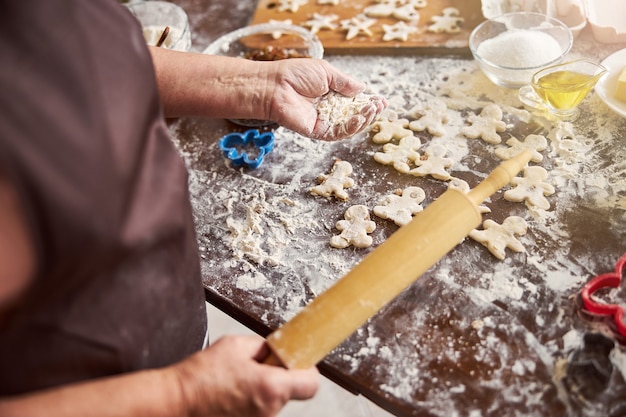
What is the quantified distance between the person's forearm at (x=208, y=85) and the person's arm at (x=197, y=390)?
1.93 ft

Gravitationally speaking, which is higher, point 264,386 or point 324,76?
point 324,76

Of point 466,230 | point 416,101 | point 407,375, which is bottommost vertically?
point 407,375

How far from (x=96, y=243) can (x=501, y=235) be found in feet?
2.58

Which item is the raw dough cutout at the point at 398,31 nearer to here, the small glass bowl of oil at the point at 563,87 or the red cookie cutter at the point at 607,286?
the small glass bowl of oil at the point at 563,87

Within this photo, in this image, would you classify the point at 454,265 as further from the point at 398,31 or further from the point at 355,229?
the point at 398,31

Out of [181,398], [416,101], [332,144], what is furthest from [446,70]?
[181,398]

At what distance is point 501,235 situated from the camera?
114 cm

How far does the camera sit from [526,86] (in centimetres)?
144

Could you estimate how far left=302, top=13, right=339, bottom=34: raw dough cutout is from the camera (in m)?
1.84

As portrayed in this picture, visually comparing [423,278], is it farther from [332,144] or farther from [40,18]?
[40,18]

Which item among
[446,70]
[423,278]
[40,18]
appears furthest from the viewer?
[446,70]

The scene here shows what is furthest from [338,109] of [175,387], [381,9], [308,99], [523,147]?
[175,387]

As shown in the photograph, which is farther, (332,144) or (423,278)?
(332,144)

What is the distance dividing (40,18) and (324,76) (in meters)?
0.74
